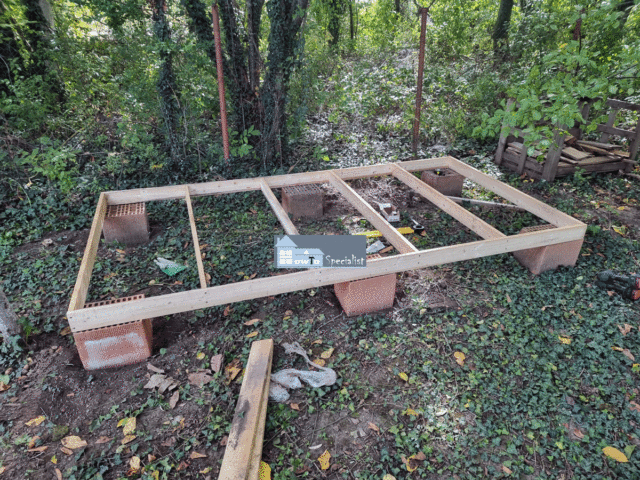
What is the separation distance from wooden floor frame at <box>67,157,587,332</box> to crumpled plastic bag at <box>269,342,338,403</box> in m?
0.58

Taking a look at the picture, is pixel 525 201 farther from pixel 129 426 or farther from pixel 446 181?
pixel 129 426

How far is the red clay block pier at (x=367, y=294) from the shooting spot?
10.3 ft

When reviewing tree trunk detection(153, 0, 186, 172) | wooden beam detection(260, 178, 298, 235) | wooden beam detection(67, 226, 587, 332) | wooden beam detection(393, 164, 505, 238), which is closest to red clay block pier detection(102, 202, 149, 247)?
wooden beam detection(260, 178, 298, 235)

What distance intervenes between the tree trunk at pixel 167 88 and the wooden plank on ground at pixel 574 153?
5.59 meters

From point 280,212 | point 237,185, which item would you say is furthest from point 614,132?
point 237,185

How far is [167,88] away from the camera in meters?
5.23

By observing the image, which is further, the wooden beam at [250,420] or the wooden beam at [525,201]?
the wooden beam at [525,201]

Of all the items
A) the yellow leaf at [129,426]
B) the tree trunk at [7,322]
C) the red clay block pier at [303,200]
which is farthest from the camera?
the red clay block pier at [303,200]

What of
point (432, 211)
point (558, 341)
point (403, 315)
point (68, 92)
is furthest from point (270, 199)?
point (68, 92)

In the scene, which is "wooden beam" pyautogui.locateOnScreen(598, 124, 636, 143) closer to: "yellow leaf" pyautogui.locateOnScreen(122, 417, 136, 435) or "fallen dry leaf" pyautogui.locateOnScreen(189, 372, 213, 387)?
"fallen dry leaf" pyautogui.locateOnScreen(189, 372, 213, 387)

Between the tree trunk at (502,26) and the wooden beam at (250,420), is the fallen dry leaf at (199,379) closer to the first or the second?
the wooden beam at (250,420)

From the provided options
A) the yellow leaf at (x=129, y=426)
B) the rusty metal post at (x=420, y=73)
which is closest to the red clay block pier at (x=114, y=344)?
the yellow leaf at (x=129, y=426)

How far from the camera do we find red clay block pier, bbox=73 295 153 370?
2650mm

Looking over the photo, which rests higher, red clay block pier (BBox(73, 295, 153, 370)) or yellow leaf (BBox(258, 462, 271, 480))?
red clay block pier (BBox(73, 295, 153, 370))
